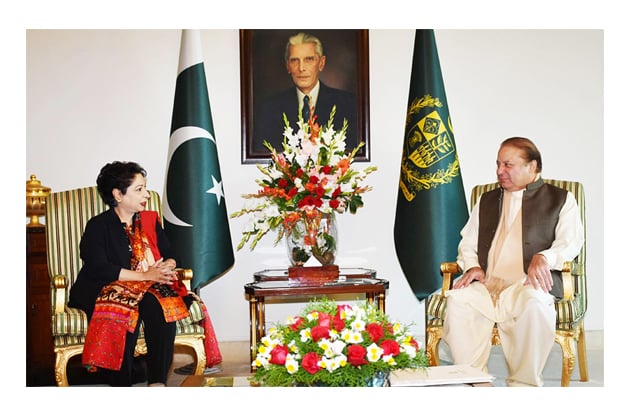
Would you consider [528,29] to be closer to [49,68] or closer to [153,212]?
[153,212]

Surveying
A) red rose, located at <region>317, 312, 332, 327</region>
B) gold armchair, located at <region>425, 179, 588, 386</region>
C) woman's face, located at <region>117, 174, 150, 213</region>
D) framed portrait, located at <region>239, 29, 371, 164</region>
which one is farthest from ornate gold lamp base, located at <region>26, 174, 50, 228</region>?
red rose, located at <region>317, 312, 332, 327</region>

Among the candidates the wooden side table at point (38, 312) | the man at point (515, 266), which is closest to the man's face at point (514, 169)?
the man at point (515, 266)

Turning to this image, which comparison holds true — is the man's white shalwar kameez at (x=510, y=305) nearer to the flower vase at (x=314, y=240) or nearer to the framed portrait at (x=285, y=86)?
the flower vase at (x=314, y=240)

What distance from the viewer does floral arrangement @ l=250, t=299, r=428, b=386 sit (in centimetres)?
231

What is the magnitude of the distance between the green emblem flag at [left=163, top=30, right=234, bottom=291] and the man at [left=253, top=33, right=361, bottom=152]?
441mm

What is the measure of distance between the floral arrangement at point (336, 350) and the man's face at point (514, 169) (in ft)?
6.29

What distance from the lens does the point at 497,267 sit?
4141mm

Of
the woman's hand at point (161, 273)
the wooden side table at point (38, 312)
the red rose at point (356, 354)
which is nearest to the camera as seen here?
the red rose at point (356, 354)

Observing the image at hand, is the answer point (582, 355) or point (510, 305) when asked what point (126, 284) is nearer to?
point (510, 305)

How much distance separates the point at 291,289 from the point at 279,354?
156 cm

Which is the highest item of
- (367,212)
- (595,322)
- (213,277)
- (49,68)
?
(49,68)

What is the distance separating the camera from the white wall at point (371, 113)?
16.3 feet

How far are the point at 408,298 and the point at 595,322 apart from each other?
52.3 inches
